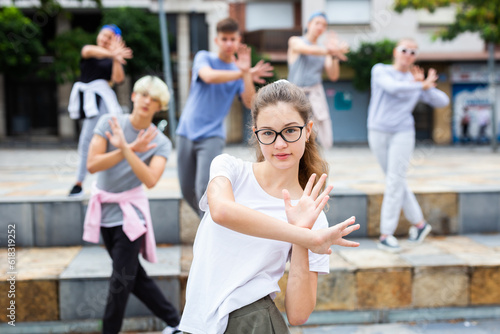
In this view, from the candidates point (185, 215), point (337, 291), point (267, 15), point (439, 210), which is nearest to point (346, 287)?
point (337, 291)

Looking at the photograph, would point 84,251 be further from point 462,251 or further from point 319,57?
point 462,251

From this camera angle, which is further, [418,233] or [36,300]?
[418,233]

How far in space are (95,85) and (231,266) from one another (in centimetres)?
357

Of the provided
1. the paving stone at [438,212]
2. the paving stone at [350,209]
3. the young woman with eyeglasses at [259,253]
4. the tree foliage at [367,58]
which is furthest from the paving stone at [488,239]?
the tree foliage at [367,58]

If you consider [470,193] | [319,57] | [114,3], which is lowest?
[470,193]

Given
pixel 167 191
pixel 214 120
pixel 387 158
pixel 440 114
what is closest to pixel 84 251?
pixel 167 191

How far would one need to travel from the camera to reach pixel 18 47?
18281 mm

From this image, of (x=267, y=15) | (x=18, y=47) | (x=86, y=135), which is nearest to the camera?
(x=86, y=135)

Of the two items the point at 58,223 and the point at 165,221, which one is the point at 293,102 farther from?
the point at 58,223

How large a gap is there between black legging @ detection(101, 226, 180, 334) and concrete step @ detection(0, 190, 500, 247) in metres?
1.46

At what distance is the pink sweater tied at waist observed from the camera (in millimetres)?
3098

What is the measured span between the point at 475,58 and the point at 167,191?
1888 centimetres

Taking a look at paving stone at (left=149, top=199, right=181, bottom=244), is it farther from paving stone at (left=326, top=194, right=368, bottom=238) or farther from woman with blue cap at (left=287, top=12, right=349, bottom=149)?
woman with blue cap at (left=287, top=12, right=349, bottom=149)

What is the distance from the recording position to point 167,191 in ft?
17.6
